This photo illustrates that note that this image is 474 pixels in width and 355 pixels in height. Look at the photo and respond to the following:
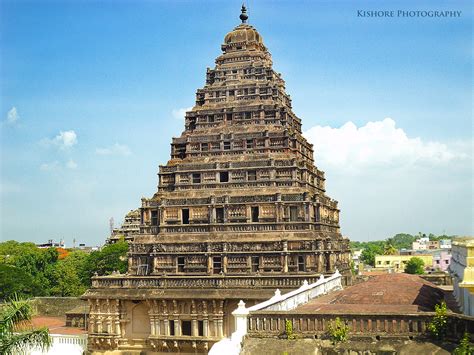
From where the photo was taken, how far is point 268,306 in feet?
67.1

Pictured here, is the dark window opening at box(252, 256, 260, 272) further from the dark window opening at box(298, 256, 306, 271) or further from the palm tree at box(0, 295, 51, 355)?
the palm tree at box(0, 295, 51, 355)

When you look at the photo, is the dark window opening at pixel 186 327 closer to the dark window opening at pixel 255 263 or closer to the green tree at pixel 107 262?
the dark window opening at pixel 255 263

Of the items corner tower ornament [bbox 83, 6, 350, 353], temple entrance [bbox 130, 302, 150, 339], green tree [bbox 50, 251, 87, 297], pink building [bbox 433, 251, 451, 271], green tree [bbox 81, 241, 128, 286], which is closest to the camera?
corner tower ornament [bbox 83, 6, 350, 353]

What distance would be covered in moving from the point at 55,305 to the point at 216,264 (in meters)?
27.0

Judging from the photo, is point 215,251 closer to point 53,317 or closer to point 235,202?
point 235,202

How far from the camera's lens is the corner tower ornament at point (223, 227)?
128ft

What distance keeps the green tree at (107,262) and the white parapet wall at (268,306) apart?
150 feet

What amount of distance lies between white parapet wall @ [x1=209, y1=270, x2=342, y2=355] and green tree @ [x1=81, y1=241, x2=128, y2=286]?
45.8 m

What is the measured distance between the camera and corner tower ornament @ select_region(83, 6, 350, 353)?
39.0 metres

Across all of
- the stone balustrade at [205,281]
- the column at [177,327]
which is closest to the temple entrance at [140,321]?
the stone balustrade at [205,281]

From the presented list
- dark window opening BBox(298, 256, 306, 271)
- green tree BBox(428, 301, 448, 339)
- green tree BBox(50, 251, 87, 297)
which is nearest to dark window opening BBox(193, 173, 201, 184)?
dark window opening BBox(298, 256, 306, 271)

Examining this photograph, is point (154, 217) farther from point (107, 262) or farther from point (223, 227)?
point (107, 262)

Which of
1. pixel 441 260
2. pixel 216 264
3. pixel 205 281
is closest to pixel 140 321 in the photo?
pixel 205 281

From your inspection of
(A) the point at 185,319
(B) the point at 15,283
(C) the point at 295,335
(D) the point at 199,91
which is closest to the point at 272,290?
(A) the point at 185,319
